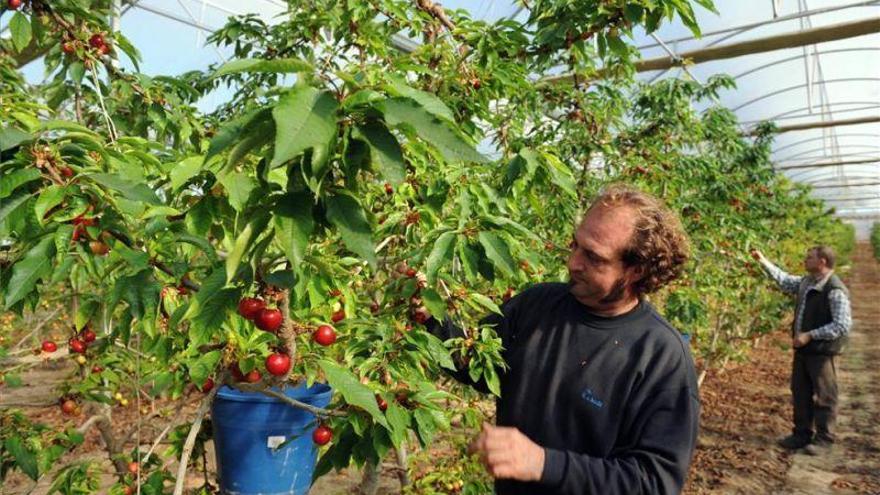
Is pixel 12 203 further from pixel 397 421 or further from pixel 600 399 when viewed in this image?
pixel 600 399

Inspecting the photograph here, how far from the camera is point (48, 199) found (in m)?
1.22

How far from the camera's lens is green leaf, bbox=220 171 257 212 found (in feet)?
3.38

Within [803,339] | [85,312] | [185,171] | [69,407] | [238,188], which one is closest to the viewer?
[238,188]

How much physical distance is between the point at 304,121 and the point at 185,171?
0.46 m

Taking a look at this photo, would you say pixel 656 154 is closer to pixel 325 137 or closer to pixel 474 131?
pixel 474 131

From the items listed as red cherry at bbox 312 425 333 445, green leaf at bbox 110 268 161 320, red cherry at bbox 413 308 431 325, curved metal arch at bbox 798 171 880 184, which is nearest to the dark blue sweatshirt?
red cherry at bbox 413 308 431 325

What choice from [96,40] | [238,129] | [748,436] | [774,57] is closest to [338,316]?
[238,129]

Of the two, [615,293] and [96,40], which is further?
[96,40]

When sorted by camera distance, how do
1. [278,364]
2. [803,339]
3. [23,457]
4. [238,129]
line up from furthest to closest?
[803,339] < [23,457] < [278,364] < [238,129]

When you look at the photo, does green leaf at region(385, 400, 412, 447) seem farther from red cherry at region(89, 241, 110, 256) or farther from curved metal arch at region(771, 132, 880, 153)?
curved metal arch at region(771, 132, 880, 153)

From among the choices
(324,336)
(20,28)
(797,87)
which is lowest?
(324,336)

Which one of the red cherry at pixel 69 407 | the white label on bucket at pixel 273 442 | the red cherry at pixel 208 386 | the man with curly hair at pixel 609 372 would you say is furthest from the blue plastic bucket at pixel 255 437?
the man with curly hair at pixel 609 372

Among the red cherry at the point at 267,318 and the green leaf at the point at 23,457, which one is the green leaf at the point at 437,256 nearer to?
the red cherry at the point at 267,318

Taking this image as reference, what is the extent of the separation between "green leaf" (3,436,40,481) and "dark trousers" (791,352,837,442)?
5715 mm
